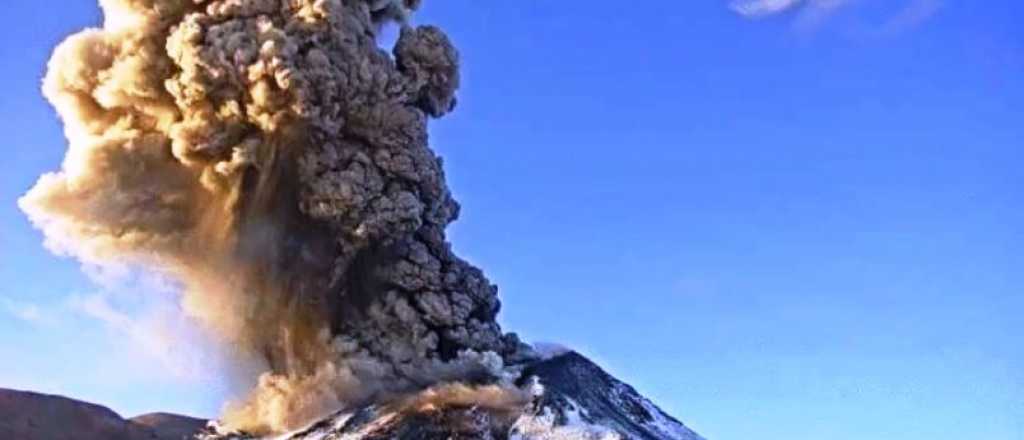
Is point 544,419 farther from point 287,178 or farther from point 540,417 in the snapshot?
point 287,178

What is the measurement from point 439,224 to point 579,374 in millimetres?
18172

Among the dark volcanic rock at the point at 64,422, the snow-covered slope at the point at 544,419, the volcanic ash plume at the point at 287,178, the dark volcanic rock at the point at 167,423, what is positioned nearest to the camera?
the volcanic ash plume at the point at 287,178

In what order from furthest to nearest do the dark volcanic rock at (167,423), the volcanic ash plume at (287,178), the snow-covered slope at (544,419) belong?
the dark volcanic rock at (167,423) → the snow-covered slope at (544,419) → the volcanic ash plume at (287,178)

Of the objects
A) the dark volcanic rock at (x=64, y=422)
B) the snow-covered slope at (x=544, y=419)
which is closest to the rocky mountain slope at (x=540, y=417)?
the snow-covered slope at (x=544, y=419)

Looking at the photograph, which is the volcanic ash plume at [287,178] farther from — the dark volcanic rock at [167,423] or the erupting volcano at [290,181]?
the dark volcanic rock at [167,423]

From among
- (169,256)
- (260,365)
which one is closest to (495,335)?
(260,365)

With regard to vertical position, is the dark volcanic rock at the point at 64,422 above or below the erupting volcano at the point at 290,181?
above

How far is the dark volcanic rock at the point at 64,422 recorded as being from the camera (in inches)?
3366

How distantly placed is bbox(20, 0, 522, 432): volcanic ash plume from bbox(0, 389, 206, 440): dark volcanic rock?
1912 inches

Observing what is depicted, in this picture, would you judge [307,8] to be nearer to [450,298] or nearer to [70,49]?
[70,49]

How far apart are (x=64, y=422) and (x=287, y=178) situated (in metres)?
61.7

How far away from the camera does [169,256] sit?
122 ft

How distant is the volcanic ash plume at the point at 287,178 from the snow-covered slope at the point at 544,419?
6.70ft

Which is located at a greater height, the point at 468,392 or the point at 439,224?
the point at 439,224
